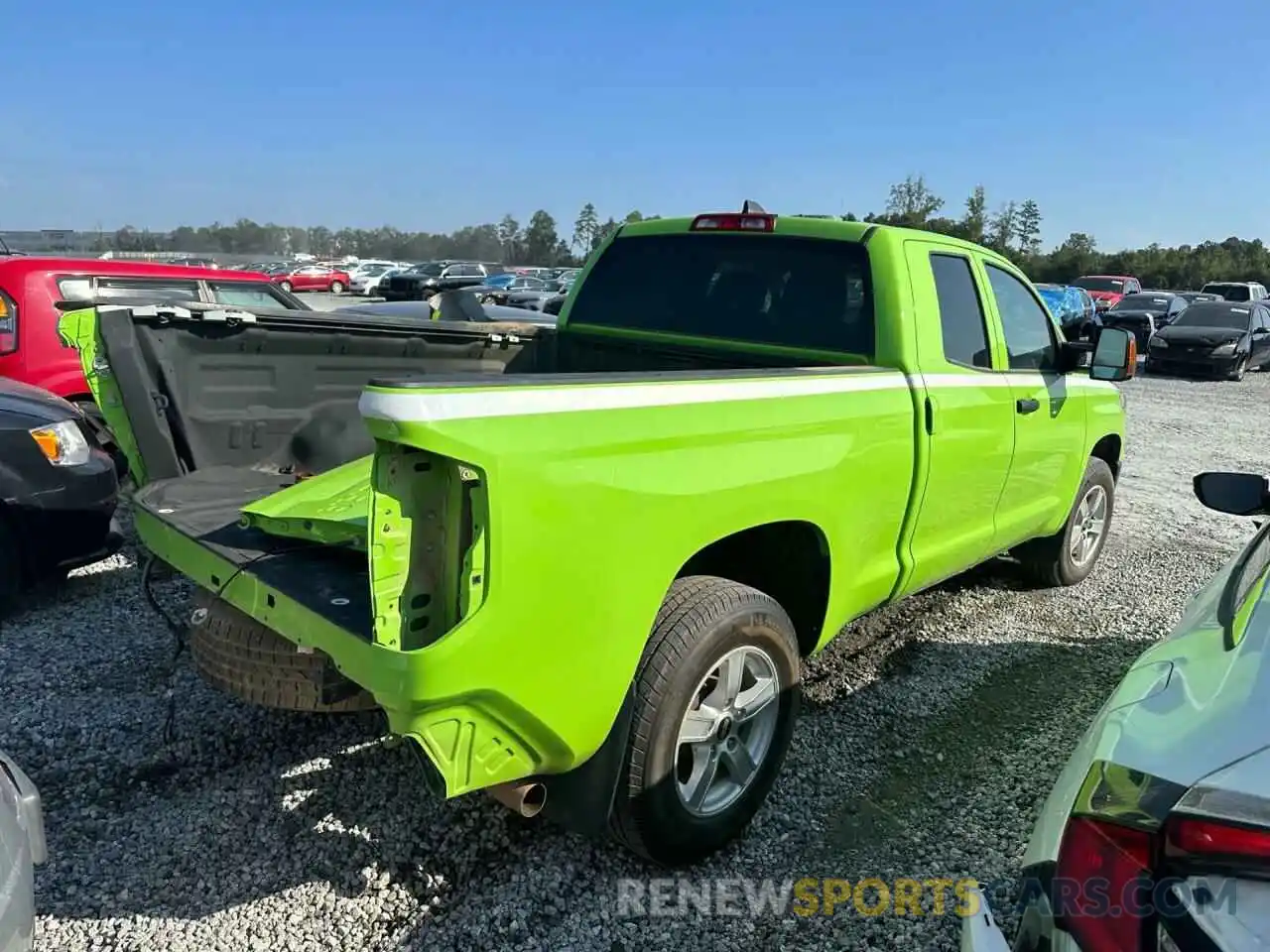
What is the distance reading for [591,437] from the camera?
2.22 meters

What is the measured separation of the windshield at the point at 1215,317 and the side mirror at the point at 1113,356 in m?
18.0

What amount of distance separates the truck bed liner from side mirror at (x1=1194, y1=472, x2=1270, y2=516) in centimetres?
243

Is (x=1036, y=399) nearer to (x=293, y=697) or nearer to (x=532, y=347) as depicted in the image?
(x=532, y=347)

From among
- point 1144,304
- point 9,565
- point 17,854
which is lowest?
point 9,565

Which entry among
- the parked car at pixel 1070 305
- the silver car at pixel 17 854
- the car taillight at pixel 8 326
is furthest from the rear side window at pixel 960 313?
the parked car at pixel 1070 305

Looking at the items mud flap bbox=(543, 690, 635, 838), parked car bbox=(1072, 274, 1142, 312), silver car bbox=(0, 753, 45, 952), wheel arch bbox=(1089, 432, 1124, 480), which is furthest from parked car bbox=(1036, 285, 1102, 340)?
silver car bbox=(0, 753, 45, 952)

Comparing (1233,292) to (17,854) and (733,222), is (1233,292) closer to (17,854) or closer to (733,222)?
(733,222)

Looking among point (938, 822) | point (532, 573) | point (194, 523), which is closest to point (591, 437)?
point (532, 573)

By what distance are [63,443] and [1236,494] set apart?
5111mm

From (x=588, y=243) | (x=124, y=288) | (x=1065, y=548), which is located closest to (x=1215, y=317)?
(x=1065, y=548)

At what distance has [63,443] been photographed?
4.72 meters

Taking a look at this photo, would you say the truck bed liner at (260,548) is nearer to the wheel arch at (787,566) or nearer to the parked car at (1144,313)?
the wheel arch at (787,566)

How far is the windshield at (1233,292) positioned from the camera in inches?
1220

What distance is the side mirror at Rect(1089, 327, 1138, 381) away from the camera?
4621 millimetres
